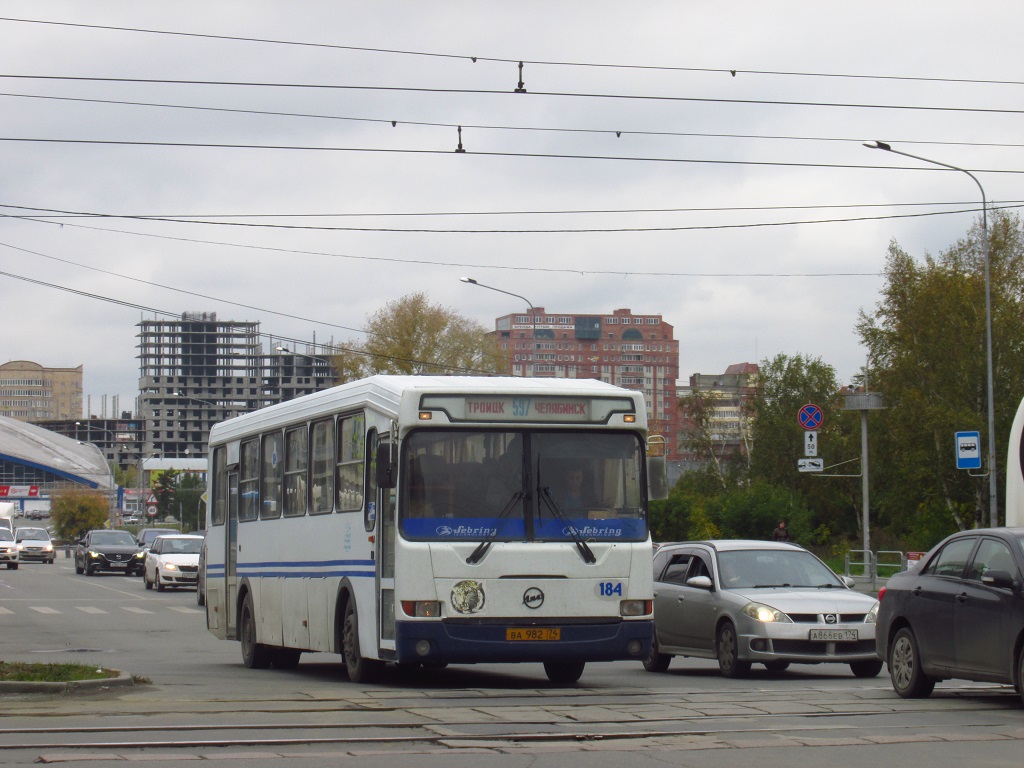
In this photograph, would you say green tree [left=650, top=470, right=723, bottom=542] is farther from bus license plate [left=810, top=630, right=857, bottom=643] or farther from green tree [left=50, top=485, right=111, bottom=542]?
green tree [left=50, top=485, right=111, bottom=542]

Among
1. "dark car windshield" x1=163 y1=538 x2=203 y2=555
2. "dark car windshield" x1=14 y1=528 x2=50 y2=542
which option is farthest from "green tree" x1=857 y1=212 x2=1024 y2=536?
"dark car windshield" x1=14 y1=528 x2=50 y2=542

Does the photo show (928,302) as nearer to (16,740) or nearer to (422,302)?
(422,302)

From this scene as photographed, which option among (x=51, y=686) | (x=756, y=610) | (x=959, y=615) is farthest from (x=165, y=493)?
(x=959, y=615)

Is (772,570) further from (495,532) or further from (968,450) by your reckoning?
(968,450)

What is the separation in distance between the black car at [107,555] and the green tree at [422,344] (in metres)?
25.0

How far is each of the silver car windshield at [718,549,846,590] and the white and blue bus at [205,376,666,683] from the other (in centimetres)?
285

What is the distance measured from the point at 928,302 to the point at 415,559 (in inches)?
2076

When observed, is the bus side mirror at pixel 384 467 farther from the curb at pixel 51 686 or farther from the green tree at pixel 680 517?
the green tree at pixel 680 517

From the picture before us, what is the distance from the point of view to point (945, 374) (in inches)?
2450

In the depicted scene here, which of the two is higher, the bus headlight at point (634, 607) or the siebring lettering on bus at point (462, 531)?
the siebring lettering on bus at point (462, 531)

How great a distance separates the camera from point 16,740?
9.91 m

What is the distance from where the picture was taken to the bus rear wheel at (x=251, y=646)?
18.2 meters

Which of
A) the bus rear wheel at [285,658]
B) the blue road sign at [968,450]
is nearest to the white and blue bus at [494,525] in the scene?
the bus rear wheel at [285,658]

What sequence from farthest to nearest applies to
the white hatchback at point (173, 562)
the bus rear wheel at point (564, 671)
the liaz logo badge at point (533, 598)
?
1. the white hatchback at point (173, 562)
2. the bus rear wheel at point (564, 671)
3. the liaz logo badge at point (533, 598)
